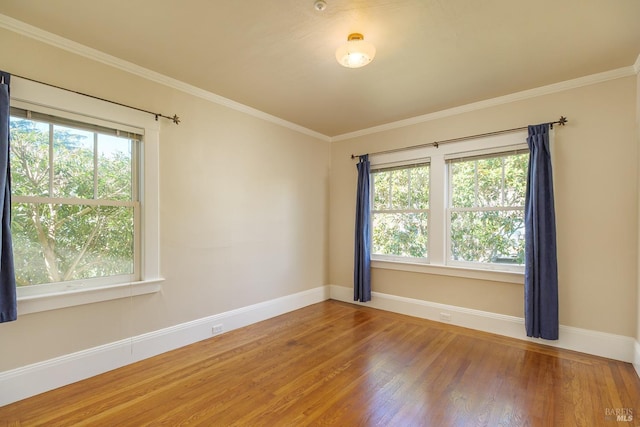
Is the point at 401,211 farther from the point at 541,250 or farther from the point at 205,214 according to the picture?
the point at 205,214

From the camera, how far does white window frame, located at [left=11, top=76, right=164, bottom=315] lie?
2.22 meters

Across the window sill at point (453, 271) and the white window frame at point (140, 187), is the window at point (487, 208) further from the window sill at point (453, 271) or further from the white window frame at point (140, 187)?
the white window frame at point (140, 187)

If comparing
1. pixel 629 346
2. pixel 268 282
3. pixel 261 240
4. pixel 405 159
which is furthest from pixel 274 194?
pixel 629 346

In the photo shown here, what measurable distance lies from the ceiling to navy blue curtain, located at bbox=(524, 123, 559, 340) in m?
0.79

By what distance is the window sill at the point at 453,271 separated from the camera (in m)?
3.31

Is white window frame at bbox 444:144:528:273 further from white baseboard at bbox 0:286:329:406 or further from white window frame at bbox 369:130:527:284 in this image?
white baseboard at bbox 0:286:329:406

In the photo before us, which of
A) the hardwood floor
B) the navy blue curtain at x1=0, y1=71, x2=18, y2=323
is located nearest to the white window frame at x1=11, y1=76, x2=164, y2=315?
the navy blue curtain at x1=0, y1=71, x2=18, y2=323

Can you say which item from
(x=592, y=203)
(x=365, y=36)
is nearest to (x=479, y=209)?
(x=592, y=203)

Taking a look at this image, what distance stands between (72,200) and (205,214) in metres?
1.15

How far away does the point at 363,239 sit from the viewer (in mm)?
4391

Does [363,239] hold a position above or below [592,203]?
below

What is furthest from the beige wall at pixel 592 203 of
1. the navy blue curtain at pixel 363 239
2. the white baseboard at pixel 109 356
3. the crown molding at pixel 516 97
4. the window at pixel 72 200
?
the window at pixel 72 200

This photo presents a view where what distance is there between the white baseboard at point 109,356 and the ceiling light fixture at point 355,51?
2908mm

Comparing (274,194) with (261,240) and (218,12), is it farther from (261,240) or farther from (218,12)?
(218,12)
